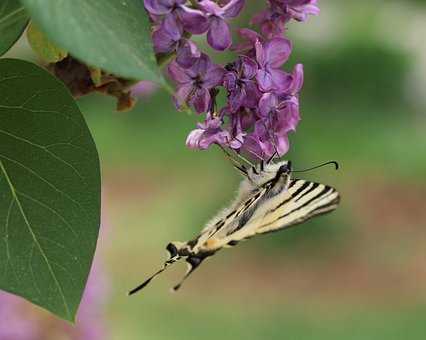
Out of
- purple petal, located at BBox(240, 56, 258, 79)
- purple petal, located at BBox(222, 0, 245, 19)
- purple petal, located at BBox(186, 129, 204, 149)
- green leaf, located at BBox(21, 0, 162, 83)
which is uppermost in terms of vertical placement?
green leaf, located at BBox(21, 0, 162, 83)

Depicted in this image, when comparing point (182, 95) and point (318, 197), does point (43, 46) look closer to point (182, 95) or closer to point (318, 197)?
point (182, 95)

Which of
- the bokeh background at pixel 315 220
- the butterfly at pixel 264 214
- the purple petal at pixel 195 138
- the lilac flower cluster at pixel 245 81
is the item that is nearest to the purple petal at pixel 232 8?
the lilac flower cluster at pixel 245 81

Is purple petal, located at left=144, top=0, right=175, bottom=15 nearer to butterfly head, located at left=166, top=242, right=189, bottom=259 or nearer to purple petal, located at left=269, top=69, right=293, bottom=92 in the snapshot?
purple petal, located at left=269, top=69, right=293, bottom=92

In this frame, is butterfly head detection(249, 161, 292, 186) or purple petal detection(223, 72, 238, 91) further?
butterfly head detection(249, 161, 292, 186)

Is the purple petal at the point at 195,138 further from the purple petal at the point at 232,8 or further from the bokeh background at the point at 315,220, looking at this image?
the bokeh background at the point at 315,220

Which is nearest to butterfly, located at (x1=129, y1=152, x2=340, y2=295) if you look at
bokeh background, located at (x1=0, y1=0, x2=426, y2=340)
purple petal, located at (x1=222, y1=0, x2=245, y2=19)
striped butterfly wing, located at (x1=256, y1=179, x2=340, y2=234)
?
striped butterfly wing, located at (x1=256, y1=179, x2=340, y2=234)
